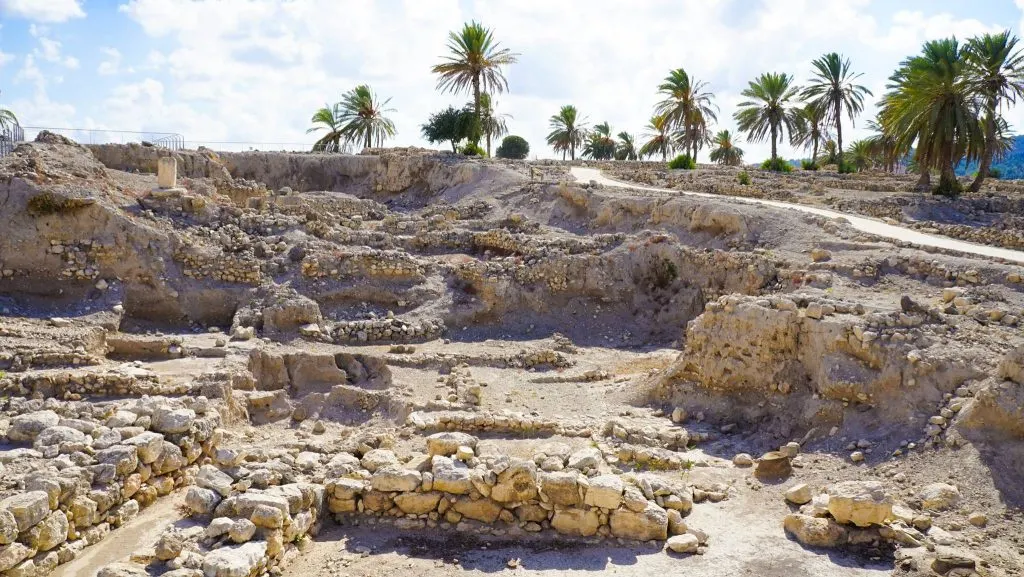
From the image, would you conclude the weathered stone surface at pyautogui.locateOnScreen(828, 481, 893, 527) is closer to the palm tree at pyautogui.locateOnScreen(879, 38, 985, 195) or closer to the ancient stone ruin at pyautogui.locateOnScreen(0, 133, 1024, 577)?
the ancient stone ruin at pyautogui.locateOnScreen(0, 133, 1024, 577)

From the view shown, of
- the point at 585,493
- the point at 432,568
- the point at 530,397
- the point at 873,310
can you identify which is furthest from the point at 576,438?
the point at 873,310

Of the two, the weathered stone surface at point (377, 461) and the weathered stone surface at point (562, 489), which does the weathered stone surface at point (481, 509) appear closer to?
the weathered stone surface at point (562, 489)

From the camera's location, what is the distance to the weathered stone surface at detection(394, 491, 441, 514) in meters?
8.19

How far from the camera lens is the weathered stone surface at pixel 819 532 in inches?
307

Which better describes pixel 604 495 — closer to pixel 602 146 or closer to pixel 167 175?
pixel 167 175

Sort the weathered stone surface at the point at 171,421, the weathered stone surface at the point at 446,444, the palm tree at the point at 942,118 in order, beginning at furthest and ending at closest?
the palm tree at the point at 942,118
the weathered stone surface at the point at 171,421
the weathered stone surface at the point at 446,444

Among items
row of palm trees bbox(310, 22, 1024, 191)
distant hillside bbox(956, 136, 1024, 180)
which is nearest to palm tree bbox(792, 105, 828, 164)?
row of palm trees bbox(310, 22, 1024, 191)

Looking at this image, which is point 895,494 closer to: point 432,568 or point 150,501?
point 432,568

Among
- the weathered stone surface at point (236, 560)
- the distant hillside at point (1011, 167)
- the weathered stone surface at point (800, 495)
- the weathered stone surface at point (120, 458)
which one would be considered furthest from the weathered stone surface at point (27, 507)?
the distant hillside at point (1011, 167)

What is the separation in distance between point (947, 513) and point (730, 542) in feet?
8.66

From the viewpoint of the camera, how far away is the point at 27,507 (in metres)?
6.48

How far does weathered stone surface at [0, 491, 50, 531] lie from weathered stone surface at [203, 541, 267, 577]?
5.23ft

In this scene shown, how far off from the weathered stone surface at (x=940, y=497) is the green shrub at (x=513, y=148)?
40750 mm

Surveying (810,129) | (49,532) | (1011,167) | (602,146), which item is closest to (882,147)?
(810,129)
